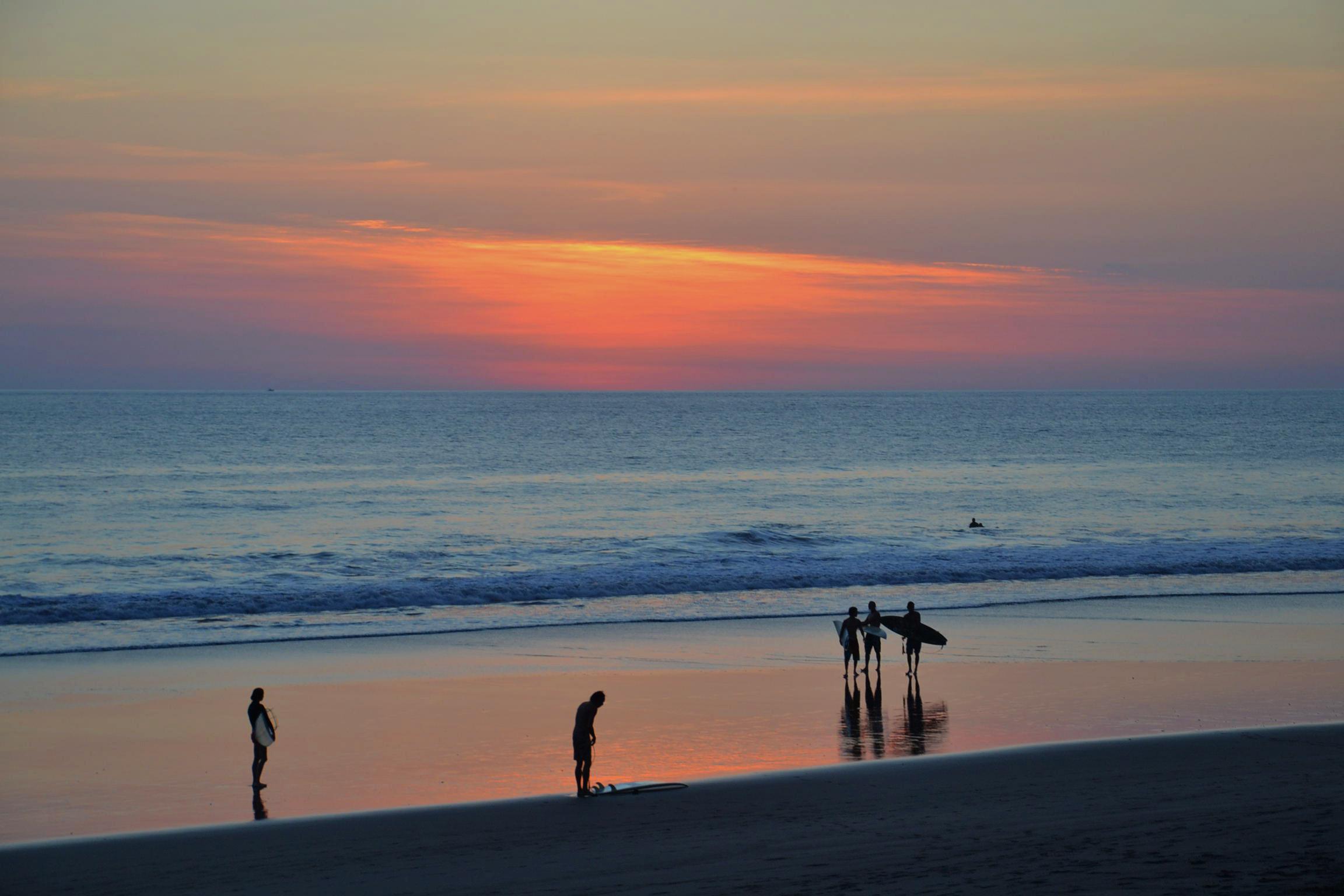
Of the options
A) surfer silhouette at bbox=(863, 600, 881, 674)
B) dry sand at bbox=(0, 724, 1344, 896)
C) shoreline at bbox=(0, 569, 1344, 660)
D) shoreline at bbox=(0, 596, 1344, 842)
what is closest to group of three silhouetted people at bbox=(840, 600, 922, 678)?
surfer silhouette at bbox=(863, 600, 881, 674)

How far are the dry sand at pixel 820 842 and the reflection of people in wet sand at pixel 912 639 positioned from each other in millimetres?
5874

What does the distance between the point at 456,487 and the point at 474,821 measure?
166 feet

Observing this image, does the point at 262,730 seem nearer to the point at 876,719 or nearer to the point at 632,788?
the point at 632,788

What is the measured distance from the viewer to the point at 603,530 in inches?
1729

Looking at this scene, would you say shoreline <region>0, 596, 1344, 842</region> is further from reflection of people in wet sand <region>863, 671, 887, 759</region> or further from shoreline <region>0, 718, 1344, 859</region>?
shoreline <region>0, 718, 1344, 859</region>

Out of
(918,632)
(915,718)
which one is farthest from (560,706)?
(918,632)

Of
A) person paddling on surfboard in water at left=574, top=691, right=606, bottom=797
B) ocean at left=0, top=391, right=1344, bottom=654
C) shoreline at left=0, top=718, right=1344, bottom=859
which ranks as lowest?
shoreline at left=0, top=718, right=1344, bottom=859

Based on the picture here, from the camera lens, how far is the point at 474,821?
11.7 metres

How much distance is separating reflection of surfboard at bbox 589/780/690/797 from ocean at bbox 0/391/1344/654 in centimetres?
1264

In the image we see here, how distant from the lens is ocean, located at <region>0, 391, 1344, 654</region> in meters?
27.8

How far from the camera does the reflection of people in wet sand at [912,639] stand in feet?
63.7

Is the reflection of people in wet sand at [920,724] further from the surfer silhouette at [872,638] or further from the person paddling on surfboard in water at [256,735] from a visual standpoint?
the person paddling on surfboard in water at [256,735]

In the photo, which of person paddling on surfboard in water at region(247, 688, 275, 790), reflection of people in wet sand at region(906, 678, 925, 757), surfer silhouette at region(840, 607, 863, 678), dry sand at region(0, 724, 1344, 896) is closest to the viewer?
dry sand at region(0, 724, 1344, 896)

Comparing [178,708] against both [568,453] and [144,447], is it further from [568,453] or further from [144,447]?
[144,447]
